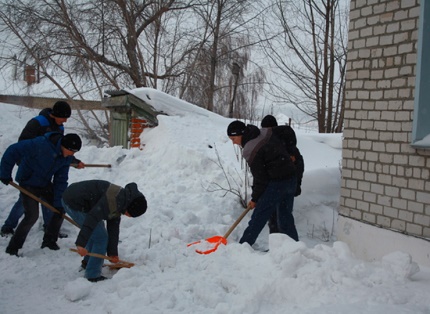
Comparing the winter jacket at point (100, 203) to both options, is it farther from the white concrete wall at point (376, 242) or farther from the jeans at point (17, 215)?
the white concrete wall at point (376, 242)

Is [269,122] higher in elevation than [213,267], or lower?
higher

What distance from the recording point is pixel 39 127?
4.80 m

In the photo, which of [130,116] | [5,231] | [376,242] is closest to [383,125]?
[376,242]

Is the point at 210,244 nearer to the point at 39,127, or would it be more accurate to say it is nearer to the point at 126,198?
the point at 126,198

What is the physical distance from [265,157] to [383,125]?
4.31ft

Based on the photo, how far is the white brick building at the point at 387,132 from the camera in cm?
379

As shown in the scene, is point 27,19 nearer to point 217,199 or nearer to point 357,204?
point 217,199

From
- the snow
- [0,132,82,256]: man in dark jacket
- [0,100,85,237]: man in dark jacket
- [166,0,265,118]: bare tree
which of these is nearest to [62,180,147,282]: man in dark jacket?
the snow

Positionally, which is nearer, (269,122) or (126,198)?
(126,198)

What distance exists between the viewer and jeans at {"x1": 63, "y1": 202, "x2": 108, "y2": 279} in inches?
145

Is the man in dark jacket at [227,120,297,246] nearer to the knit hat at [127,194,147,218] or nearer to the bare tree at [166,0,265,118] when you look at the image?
the knit hat at [127,194,147,218]

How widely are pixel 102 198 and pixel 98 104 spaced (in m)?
13.2

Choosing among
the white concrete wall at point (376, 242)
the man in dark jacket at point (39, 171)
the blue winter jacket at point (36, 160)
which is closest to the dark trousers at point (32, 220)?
the man in dark jacket at point (39, 171)

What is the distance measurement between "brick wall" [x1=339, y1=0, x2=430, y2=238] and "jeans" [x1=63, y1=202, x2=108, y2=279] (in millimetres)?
2796
